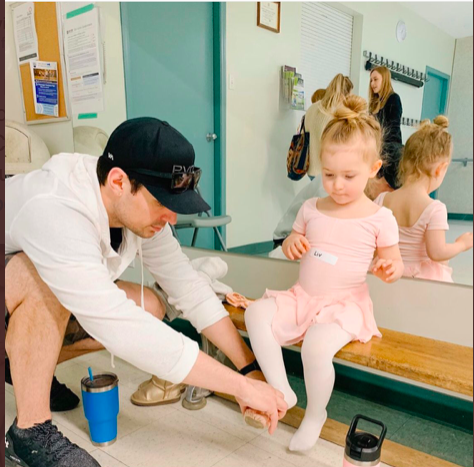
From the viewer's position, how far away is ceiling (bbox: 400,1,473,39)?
46.4 inches

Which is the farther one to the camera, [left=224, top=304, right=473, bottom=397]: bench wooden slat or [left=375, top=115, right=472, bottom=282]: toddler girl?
[left=375, top=115, right=472, bottom=282]: toddler girl

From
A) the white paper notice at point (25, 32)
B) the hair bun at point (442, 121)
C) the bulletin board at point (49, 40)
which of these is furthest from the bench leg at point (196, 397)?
the white paper notice at point (25, 32)

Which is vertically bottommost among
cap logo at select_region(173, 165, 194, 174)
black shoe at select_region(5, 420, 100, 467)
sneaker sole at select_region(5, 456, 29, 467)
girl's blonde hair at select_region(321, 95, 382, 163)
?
sneaker sole at select_region(5, 456, 29, 467)

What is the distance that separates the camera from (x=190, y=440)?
1195 mm

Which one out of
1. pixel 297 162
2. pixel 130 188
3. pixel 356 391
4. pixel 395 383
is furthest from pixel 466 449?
pixel 130 188

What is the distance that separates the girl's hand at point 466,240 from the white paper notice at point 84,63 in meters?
1.74

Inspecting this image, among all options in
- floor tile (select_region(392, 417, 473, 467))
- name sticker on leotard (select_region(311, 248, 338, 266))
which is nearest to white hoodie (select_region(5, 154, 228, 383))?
name sticker on leotard (select_region(311, 248, 338, 266))

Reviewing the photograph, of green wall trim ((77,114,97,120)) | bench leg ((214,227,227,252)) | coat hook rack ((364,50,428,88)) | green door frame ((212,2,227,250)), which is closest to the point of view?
coat hook rack ((364,50,428,88))

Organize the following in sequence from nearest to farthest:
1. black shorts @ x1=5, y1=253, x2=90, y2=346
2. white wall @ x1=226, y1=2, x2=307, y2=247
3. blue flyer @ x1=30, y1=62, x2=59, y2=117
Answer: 1. black shorts @ x1=5, y1=253, x2=90, y2=346
2. white wall @ x1=226, y1=2, x2=307, y2=247
3. blue flyer @ x1=30, y1=62, x2=59, y2=117

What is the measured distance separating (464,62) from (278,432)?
1156 mm

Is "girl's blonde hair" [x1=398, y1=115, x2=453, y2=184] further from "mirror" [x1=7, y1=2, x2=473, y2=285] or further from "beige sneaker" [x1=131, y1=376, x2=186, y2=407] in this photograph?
"beige sneaker" [x1=131, y1=376, x2=186, y2=407]

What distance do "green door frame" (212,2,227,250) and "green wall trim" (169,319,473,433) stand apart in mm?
830

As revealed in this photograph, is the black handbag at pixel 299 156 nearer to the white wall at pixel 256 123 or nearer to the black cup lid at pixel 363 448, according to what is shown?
the white wall at pixel 256 123

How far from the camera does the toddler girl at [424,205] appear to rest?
1.20 metres
